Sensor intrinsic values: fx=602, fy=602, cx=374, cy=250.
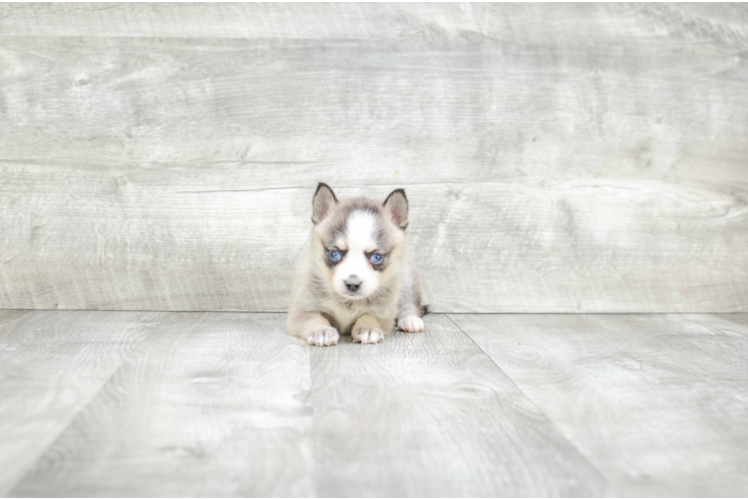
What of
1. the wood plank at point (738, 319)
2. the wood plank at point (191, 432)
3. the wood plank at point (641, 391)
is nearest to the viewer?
the wood plank at point (191, 432)

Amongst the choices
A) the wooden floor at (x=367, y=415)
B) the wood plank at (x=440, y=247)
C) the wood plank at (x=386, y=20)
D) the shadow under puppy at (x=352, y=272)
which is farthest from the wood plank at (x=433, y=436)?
the wood plank at (x=386, y=20)

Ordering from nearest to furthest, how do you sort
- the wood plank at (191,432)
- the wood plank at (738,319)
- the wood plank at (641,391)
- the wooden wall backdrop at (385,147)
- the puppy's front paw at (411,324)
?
1. the wood plank at (191,432)
2. the wood plank at (641,391)
3. the puppy's front paw at (411,324)
4. the wood plank at (738,319)
5. the wooden wall backdrop at (385,147)

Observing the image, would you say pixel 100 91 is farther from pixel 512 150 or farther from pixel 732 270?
pixel 732 270

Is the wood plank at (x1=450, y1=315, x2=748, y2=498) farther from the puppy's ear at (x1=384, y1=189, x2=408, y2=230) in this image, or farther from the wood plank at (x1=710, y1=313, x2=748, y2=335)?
the puppy's ear at (x1=384, y1=189, x2=408, y2=230)

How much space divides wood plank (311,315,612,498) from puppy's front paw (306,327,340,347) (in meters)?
0.17

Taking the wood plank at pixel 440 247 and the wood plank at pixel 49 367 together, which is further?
the wood plank at pixel 440 247

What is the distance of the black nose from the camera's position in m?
1.97

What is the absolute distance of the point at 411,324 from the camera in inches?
89.4

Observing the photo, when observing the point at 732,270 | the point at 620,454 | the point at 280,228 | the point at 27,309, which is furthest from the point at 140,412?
the point at 732,270

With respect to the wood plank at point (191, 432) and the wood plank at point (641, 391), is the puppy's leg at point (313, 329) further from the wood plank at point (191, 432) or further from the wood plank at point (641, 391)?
the wood plank at point (641, 391)

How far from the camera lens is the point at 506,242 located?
8.88ft

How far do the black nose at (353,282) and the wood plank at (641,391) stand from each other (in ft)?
1.54

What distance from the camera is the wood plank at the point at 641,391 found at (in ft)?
3.67

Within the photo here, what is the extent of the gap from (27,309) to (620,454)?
238cm
